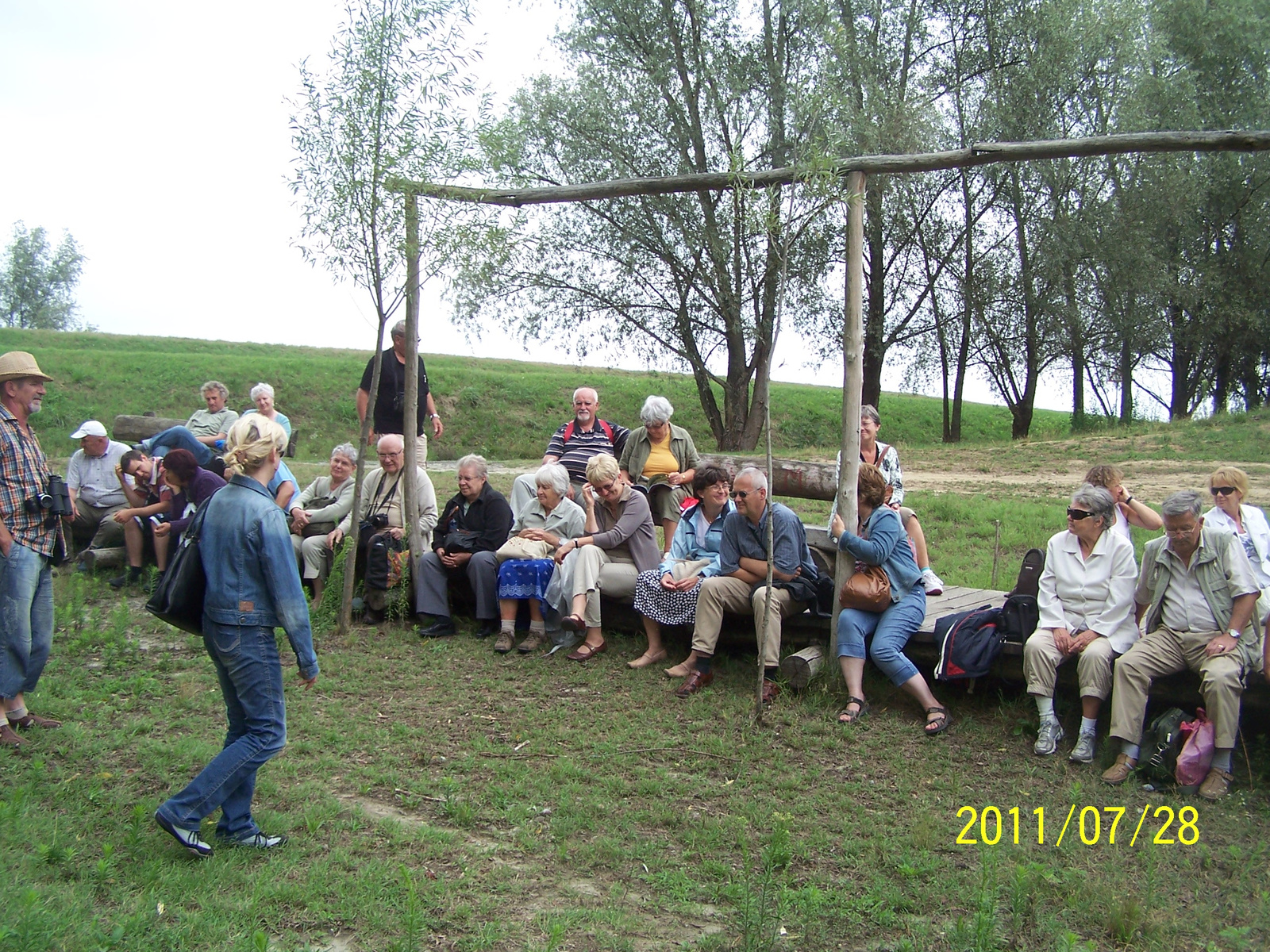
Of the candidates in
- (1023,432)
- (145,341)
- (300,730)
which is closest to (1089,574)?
(300,730)

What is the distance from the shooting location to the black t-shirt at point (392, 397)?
29.5ft

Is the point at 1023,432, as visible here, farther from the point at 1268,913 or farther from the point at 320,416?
the point at 1268,913

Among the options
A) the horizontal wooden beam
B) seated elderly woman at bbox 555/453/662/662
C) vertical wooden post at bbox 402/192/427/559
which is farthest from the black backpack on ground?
vertical wooden post at bbox 402/192/427/559

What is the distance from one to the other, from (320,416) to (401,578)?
53.2 ft

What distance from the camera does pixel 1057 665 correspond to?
18.4 feet

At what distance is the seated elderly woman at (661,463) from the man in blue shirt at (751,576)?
1.65 metres

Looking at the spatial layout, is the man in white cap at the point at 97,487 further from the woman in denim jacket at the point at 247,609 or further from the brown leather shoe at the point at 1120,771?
the brown leather shoe at the point at 1120,771

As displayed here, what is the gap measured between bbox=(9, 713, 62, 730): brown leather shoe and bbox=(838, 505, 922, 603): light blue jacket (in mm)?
4695

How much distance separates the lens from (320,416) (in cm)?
2333

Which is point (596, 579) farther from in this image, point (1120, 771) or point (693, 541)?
point (1120, 771)

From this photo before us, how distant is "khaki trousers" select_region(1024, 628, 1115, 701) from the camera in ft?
17.7

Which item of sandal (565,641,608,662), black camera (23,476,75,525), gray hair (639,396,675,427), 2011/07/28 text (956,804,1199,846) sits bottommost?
2011/07/28 text (956,804,1199,846)

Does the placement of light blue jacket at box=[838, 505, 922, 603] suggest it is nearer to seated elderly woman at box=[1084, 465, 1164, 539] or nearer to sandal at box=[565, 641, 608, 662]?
seated elderly woman at box=[1084, 465, 1164, 539]

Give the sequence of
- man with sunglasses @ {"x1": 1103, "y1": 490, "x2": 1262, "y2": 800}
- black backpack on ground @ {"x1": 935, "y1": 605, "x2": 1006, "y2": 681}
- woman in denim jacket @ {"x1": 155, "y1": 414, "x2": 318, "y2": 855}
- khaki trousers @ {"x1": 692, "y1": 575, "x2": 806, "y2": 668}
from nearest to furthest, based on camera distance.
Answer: woman in denim jacket @ {"x1": 155, "y1": 414, "x2": 318, "y2": 855} < man with sunglasses @ {"x1": 1103, "y1": 490, "x2": 1262, "y2": 800} < black backpack on ground @ {"x1": 935, "y1": 605, "x2": 1006, "y2": 681} < khaki trousers @ {"x1": 692, "y1": 575, "x2": 806, "y2": 668}
